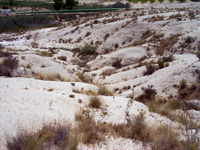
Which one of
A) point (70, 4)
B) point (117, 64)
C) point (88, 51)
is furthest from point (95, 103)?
point (70, 4)

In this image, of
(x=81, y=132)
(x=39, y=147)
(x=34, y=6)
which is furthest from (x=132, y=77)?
(x=34, y=6)

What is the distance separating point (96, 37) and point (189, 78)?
18499mm

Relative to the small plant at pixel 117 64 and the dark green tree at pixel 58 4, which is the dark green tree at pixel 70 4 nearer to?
the dark green tree at pixel 58 4

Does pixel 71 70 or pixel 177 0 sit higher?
A: pixel 177 0

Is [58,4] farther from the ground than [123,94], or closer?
farther from the ground

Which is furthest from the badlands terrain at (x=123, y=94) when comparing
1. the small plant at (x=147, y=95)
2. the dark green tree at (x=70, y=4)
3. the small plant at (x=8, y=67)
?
the dark green tree at (x=70, y=4)

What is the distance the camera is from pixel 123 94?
9.37m

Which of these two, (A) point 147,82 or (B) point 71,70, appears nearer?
(A) point 147,82

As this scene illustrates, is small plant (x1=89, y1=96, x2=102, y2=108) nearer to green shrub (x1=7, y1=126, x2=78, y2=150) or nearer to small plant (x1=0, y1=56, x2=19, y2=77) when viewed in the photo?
green shrub (x1=7, y1=126, x2=78, y2=150)

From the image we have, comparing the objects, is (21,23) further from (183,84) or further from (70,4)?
(183,84)

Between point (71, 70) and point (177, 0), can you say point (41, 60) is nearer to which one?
point (71, 70)

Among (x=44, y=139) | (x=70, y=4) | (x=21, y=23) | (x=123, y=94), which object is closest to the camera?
(x=44, y=139)

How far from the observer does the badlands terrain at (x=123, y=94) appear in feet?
13.1

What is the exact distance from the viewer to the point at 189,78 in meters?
8.94
